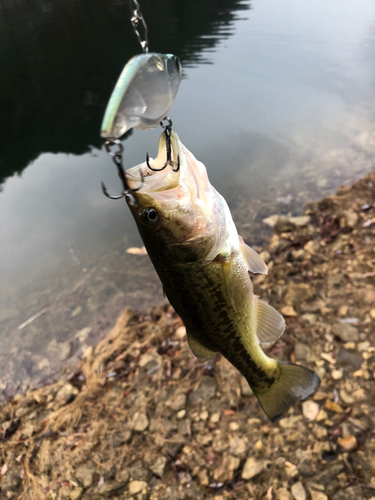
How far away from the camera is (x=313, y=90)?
13.6m

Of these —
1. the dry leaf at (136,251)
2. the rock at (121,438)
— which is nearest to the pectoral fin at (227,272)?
the rock at (121,438)

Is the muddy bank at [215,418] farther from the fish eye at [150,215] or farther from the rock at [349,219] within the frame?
the fish eye at [150,215]

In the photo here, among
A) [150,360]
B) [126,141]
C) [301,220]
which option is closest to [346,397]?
[150,360]

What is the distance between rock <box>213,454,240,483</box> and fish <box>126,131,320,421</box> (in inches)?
40.2

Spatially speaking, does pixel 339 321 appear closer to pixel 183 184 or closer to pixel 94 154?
pixel 183 184

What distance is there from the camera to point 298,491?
2922 millimetres

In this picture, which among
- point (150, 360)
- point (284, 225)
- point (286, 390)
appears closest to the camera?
point (286, 390)

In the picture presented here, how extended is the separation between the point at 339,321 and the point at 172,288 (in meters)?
2.81

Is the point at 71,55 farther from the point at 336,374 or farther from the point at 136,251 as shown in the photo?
the point at 336,374

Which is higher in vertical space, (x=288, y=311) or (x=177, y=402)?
(x=288, y=311)

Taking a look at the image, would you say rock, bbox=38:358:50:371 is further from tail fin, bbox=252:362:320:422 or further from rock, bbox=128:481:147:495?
tail fin, bbox=252:362:320:422

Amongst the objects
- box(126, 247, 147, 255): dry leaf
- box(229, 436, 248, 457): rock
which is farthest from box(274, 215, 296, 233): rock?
box(229, 436, 248, 457): rock

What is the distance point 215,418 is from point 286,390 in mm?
1350

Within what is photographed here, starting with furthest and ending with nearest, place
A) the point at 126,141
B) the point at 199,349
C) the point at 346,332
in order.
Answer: the point at 126,141 → the point at 346,332 → the point at 199,349
